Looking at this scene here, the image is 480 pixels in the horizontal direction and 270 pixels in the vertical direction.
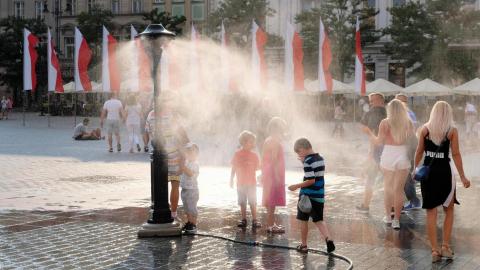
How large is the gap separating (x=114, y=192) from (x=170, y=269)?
559 cm

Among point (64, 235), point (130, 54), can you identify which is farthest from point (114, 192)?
point (130, 54)

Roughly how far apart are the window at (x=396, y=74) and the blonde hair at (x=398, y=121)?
156 feet

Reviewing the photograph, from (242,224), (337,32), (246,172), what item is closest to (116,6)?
(337,32)

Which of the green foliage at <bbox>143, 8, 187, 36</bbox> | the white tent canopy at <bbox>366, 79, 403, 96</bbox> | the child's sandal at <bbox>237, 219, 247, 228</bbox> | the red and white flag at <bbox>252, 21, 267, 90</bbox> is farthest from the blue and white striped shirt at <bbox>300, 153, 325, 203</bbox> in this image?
the green foliage at <bbox>143, 8, 187, 36</bbox>

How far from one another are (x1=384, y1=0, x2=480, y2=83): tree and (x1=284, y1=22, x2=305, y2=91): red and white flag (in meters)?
23.3

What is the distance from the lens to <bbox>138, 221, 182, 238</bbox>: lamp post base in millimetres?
7840

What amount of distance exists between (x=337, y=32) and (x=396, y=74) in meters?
8.79

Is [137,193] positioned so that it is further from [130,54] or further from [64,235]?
[130,54]

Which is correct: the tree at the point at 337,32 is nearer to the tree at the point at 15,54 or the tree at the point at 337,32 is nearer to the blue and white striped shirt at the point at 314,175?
the tree at the point at 15,54

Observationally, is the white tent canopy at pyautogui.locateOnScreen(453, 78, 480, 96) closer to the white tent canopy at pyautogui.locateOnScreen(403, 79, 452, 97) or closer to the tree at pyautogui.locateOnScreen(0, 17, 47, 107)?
the white tent canopy at pyautogui.locateOnScreen(403, 79, 452, 97)

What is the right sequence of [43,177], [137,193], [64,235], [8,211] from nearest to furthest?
[64,235] → [8,211] → [137,193] → [43,177]

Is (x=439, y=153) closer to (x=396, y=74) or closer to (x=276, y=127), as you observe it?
(x=276, y=127)

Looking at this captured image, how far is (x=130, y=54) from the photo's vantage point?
47.3 meters

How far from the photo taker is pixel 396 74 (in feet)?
183
